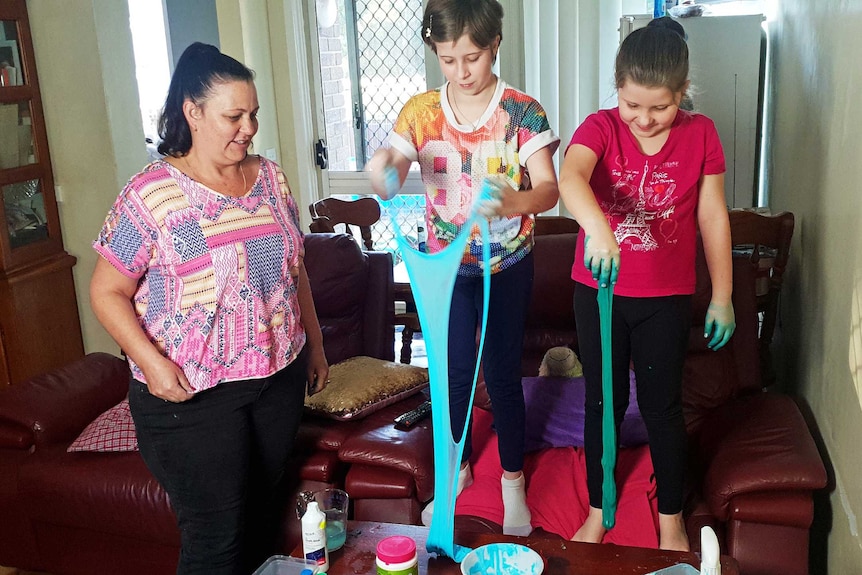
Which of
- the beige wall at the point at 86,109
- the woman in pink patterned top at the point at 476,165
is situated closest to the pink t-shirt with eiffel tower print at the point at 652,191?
the woman in pink patterned top at the point at 476,165

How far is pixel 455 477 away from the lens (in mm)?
1526

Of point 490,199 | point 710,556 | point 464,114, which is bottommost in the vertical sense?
point 710,556

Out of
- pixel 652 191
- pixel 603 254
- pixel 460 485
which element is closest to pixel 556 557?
pixel 460 485

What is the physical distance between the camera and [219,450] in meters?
1.60

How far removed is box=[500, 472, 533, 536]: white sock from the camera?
1905 mm

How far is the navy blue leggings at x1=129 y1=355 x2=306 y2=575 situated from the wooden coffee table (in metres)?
0.17

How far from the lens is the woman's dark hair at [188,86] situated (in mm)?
1555

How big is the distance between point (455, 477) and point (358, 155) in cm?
290

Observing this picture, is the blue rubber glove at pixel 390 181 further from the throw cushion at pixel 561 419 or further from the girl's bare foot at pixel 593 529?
the throw cushion at pixel 561 419

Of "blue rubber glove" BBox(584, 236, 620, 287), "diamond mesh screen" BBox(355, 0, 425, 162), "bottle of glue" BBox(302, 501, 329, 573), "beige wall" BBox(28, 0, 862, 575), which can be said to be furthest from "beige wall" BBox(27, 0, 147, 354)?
"blue rubber glove" BBox(584, 236, 620, 287)

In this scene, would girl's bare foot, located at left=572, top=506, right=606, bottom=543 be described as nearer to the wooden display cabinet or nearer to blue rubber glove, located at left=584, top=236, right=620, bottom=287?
blue rubber glove, located at left=584, top=236, right=620, bottom=287

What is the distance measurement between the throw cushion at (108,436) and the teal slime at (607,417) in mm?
1208

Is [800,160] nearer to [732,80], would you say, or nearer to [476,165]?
[732,80]

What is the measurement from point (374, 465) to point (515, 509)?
1.24ft
